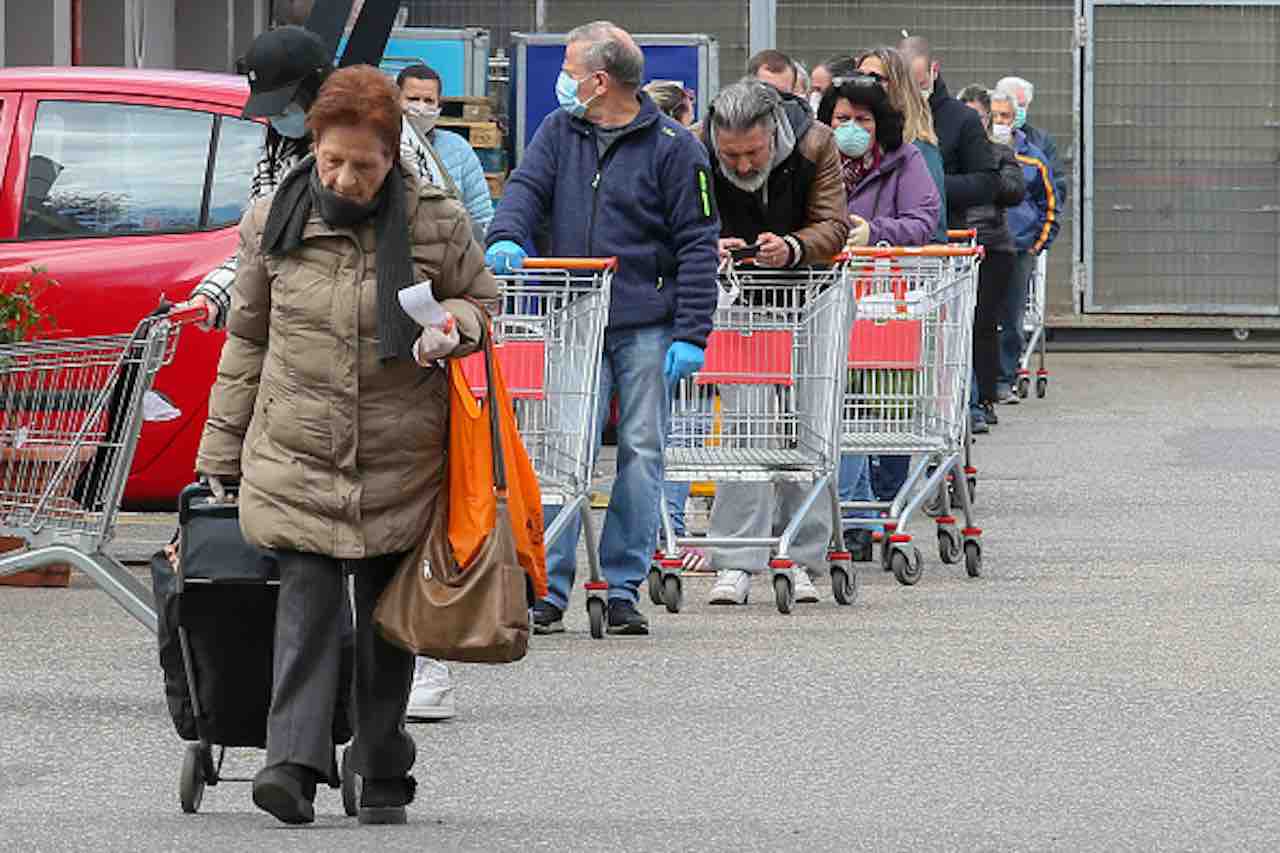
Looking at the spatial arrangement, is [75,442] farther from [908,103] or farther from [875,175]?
[908,103]

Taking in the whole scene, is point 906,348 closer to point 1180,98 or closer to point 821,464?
point 821,464

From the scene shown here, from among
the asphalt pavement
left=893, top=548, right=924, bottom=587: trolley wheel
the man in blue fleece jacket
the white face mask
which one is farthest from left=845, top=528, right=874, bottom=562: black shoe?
the man in blue fleece jacket

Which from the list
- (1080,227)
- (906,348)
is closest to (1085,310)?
(1080,227)

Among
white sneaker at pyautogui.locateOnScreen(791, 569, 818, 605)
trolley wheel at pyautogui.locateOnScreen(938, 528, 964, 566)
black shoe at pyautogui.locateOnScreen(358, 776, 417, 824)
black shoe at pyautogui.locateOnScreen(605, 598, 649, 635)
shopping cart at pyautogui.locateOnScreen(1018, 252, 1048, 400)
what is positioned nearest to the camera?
black shoe at pyautogui.locateOnScreen(358, 776, 417, 824)

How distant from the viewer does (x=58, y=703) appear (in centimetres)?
932

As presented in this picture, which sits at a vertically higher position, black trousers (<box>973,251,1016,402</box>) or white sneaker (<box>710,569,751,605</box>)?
black trousers (<box>973,251,1016,402</box>)

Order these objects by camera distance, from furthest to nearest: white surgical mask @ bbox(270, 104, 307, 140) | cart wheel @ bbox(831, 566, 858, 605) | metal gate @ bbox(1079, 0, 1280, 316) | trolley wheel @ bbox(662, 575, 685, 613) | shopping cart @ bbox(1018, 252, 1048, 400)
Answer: metal gate @ bbox(1079, 0, 1280, 316)
shopping cart @ bbox(1018, 252, 1048, 400)
cart wheel @ bbox(831, 566, 858, 605)
trolley wheel @ bbox(662, 575, 685, 613)
white surgical mask @ bbox(270, 104, 307, 140)

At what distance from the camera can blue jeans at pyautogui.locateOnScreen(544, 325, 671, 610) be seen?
10.9m

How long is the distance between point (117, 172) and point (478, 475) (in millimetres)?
5590

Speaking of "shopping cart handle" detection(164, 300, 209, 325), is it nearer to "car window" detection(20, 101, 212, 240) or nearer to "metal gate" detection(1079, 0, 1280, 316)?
"car window" detection(20, 101, 212, 240)

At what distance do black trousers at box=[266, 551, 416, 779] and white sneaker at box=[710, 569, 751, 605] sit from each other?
452cm

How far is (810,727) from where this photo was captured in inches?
352

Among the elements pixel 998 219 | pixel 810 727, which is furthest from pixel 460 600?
pixel 998 219

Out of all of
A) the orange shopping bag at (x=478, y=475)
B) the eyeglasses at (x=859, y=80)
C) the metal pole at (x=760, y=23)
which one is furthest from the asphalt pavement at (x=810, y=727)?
the metal pole at (x=760, y=23)
